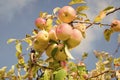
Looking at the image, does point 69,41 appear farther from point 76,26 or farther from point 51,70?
point 51,70

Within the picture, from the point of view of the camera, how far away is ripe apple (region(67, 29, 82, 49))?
199cm

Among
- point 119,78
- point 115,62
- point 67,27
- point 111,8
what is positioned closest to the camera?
point 67,27

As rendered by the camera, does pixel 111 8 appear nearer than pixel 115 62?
Yes

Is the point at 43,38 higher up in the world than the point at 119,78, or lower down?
higher up

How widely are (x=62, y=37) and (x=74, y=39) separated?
0.08m

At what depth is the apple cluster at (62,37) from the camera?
6.53 feet

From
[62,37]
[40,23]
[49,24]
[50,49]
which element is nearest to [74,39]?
[62,37]

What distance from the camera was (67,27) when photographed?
197 cm

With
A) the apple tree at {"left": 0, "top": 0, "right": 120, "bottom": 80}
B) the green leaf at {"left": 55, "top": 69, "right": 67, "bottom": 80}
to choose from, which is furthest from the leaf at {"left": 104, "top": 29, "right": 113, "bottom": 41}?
the green leaf at {"left": 55, "top": 69, "right": 67, "bottom": 80}

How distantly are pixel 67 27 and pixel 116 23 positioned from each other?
0.57 metres

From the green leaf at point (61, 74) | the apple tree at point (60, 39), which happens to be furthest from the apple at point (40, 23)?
the green leaf at point (61, 74)

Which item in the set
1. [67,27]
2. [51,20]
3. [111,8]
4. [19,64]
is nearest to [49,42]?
[67,27]

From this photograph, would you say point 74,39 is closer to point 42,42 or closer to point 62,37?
point 62,37

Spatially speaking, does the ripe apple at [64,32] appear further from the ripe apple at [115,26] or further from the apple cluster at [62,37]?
the ripe apple at [115,26]
